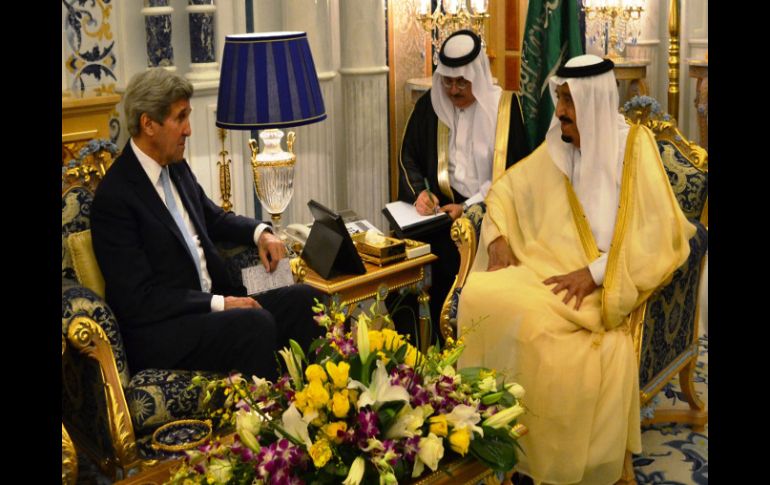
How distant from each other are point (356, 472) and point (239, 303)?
155cm

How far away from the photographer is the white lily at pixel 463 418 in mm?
2279

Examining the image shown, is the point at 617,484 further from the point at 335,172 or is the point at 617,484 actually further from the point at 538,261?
the point at 335,172

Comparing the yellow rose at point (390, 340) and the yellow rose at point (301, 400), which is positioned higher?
the yellow rose at point (390, 340)

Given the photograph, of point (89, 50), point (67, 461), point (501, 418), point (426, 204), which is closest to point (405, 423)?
point (501, 418)

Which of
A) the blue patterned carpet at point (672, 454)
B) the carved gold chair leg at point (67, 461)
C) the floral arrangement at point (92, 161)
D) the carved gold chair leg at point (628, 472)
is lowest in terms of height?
the blue patterned carpet at point (672, 454)

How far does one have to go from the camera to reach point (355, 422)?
7.16ft

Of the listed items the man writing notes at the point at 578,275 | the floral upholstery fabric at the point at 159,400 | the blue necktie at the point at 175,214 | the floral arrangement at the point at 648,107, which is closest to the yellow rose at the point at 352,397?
the floral upholstery fabric at the point at 159,400

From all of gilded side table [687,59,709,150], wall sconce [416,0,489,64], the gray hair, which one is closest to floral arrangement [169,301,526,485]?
the gray hair

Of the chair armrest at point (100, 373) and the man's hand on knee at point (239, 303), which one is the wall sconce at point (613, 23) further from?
the chair armrest at point (100, 373)

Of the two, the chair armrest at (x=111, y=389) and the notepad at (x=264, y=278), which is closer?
the chair armrest at (x=111, y=389)

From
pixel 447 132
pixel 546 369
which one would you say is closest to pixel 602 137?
pixel 546 369

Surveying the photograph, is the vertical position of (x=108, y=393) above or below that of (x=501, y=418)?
below

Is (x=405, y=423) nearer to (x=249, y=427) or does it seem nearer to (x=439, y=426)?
(x=439, y=426)

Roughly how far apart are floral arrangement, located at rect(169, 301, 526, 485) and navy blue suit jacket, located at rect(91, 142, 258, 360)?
1054mm
